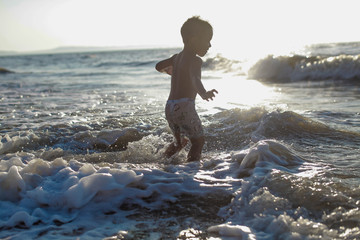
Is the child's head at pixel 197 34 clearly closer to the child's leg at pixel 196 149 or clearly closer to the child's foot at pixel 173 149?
the child's leg at pixel 196 149

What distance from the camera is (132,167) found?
3883 mm

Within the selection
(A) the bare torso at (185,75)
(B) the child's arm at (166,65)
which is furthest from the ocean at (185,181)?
(B) the child's arm at (166,65)

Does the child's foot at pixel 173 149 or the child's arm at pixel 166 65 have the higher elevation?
the child's arm at pixel 166 65

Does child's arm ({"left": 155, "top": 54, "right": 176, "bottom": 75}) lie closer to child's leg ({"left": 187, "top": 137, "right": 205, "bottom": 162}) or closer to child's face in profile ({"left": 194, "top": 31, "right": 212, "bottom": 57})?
child's face in profile ({"left": 194, "top": 31, "right": 212, "bottom": 57})

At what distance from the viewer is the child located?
4.10m

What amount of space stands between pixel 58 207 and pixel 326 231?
1.92m

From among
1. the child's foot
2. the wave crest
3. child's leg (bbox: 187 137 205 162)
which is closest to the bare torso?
child's leg (bbox: 187 137 205 162)

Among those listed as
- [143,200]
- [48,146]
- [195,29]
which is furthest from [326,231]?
[48,146]

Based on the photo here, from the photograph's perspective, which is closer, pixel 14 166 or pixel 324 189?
pixel 324 189

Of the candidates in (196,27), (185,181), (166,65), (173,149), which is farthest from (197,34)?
(185,181)

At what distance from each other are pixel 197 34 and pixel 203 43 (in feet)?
0.39

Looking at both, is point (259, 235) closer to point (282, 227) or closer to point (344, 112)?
point (282, 227)

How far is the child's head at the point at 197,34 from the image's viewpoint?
4082mm

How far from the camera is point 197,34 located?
4094mm
